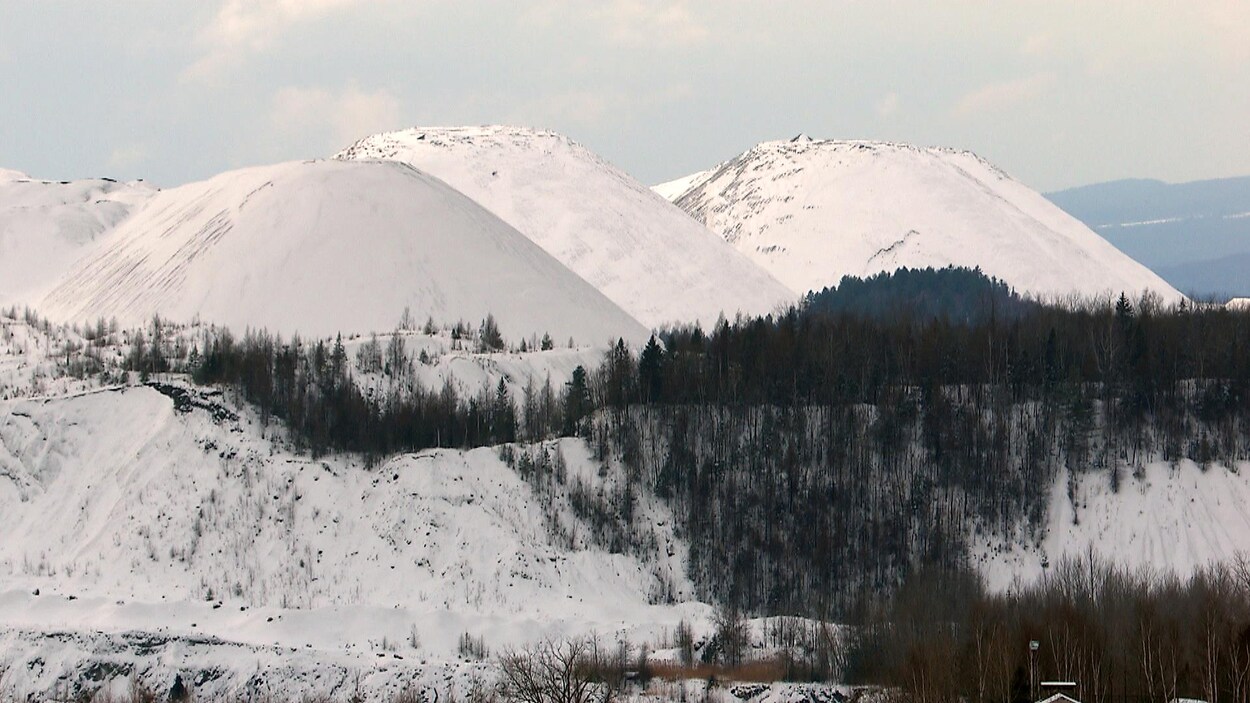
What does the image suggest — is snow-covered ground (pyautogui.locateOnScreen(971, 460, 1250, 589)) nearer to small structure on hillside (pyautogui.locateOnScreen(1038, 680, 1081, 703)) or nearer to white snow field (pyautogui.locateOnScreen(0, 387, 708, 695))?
white snow field (pyautogui.locateOnScreen(0, 387, 708, 695))

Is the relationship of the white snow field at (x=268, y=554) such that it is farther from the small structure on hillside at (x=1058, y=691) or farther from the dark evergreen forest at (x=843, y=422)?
the small structure on hillside at (x=1058, y=691)

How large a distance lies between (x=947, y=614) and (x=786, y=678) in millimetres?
6050

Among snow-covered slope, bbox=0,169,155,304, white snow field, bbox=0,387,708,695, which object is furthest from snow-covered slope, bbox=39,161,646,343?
white snow field, bbox=0,387,708,695

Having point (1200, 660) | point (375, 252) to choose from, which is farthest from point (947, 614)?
point (375, 252)

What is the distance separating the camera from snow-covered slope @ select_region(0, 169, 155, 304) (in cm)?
14075

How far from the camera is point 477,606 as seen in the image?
70438 mm

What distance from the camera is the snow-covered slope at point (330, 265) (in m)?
118

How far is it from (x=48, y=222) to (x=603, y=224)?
168ft

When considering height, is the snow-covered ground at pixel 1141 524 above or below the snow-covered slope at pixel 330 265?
below

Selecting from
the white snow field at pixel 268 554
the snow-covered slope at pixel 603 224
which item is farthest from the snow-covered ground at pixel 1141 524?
the snow-covered slope at pixel 603 224

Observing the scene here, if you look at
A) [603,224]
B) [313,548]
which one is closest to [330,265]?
[313,548]

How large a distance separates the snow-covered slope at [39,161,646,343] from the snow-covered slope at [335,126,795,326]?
72.3 ft

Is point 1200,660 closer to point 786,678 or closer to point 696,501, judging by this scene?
point 786,678

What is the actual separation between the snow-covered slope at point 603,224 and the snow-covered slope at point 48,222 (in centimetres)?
3485
